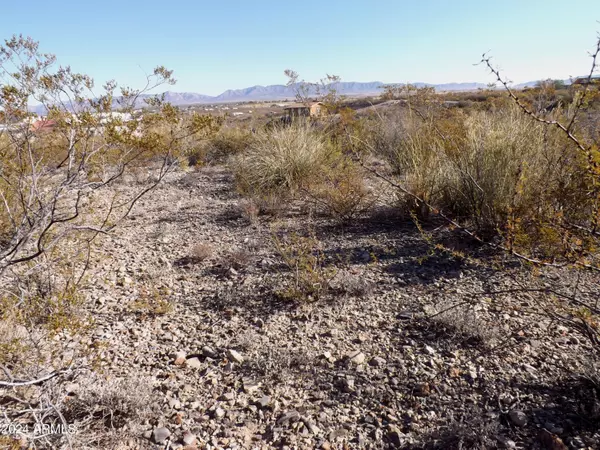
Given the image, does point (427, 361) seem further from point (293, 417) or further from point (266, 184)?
point (266, 184)

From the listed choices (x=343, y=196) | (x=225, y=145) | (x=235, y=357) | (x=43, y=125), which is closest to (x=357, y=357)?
(x=235, y=357)

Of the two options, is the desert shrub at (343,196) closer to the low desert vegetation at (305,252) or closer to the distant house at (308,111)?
the low desert vegetation at (305,252)

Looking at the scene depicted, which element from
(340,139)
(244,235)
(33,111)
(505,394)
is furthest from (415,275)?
(340,139)

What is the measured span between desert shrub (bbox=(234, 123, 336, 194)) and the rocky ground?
2.19 m

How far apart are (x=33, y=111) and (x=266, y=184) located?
3.58 meters

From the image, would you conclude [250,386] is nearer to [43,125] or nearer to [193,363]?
[193,363]

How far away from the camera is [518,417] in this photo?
188cm

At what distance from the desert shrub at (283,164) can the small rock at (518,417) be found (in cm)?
444

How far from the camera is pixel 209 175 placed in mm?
8055

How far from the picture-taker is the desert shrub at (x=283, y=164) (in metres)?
6.17

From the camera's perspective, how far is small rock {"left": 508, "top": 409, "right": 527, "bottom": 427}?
6.09 feet

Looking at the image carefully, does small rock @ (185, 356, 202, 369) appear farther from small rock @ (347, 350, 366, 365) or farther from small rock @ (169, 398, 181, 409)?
small rock @ (347, 350, 366, 365)

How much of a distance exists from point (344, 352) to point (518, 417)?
102cm

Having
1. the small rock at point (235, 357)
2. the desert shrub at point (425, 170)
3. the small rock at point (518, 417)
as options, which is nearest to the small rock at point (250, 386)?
the small rock at point (235, 357)
